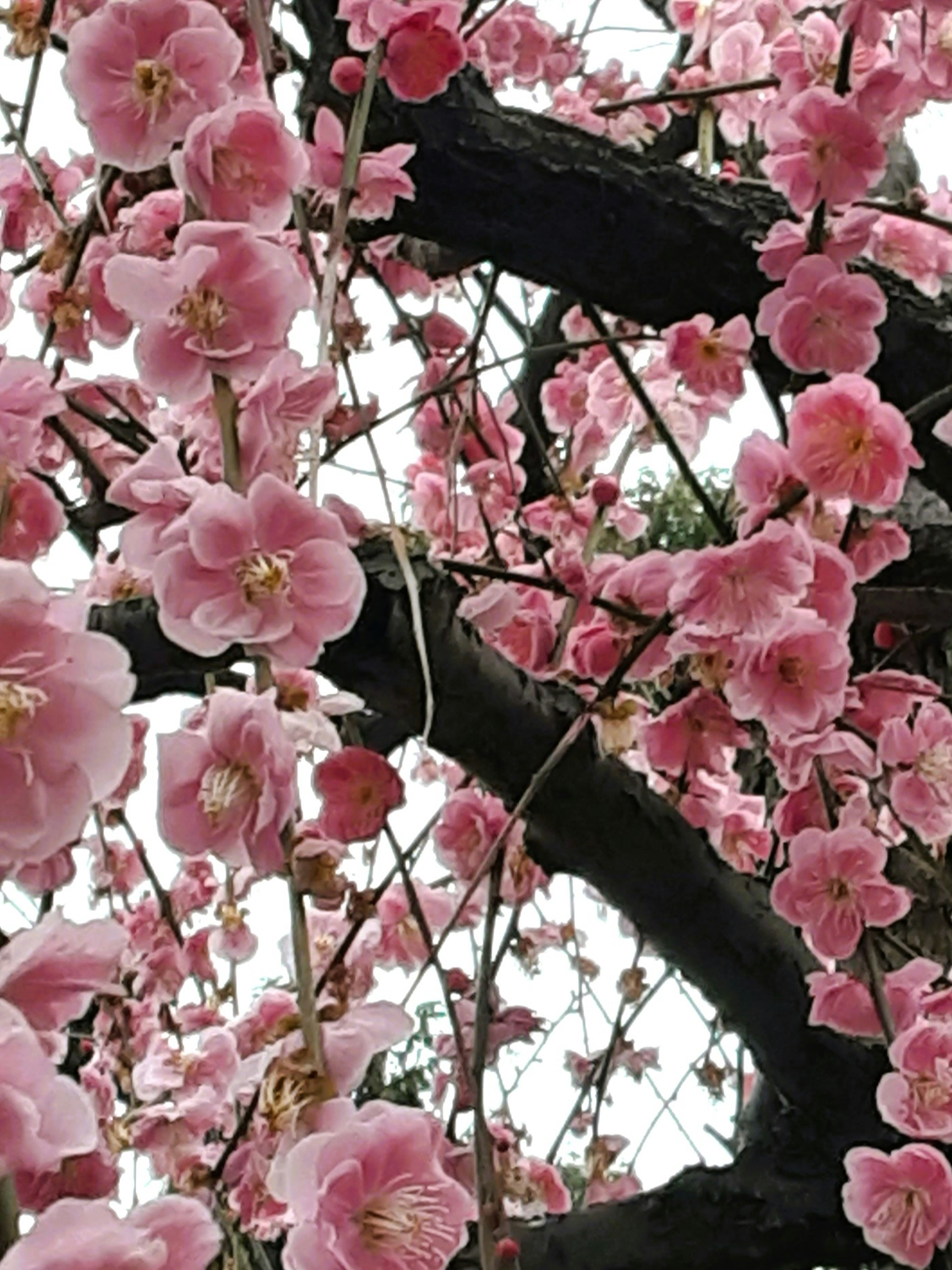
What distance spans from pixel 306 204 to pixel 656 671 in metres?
0.34

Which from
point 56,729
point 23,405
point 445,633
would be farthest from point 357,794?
point 56,729

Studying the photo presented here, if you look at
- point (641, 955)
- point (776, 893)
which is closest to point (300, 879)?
point (776, 893)

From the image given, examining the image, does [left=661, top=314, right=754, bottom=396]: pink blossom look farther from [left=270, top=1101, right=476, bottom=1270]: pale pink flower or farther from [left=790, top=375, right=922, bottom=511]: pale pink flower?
[left=270, top=1101, right=476, bottom=1270]: pale pink flower

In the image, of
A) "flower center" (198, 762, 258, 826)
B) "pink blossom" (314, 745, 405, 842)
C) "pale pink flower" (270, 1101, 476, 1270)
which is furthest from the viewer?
"pink blossom" (314, 745, 405, 842)

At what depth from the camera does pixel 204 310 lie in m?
0.60

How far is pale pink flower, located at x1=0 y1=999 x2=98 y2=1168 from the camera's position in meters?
0.34

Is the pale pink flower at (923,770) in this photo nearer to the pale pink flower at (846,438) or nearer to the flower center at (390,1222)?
the pale pink flower at (846,438)

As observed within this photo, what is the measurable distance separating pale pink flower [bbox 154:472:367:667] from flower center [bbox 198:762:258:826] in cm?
4

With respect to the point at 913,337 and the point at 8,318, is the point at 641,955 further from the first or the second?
the point at 8,318

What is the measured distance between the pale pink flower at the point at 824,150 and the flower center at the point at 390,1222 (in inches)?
24.7

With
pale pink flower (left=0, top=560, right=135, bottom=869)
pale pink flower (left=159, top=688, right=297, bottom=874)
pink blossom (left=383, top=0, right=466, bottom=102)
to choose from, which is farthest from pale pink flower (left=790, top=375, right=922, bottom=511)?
pale pink flower (left=0, top=560, right=135, bottom=869)

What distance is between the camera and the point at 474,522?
144 cm

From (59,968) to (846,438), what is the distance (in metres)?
0.54

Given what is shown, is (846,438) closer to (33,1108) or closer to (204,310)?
(204,310)
